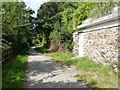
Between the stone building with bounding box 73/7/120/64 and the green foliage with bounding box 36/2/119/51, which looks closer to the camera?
the stone building with bounding box 73/7/120/64

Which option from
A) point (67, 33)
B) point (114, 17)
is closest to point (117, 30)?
point (114, 17)

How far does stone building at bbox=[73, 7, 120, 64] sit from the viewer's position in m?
4.26

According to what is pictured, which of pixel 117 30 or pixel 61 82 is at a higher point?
pixel 117 30

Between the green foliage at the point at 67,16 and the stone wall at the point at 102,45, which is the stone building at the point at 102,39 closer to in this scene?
the stone wall at the point at 102,45

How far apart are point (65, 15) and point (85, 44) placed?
3719mm

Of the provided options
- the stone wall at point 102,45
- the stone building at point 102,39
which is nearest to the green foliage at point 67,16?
the stone building at point 102,39

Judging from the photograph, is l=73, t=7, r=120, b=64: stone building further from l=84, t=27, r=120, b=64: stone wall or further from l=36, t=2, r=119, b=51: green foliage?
l=36, t=2, r=119, b=51: green foliage

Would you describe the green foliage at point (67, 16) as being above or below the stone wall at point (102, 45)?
above

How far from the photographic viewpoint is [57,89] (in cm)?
345

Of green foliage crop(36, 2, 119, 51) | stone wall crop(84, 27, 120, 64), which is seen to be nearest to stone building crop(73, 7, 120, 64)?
stone wall crop(84, 27, 120, 64)

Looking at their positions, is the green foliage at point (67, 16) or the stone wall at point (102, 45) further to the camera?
the green foliage at point (67, 16)

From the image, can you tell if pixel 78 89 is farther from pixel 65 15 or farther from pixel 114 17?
pixel 65 15

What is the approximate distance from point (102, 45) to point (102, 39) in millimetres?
271

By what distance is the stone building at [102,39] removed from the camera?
426cm
